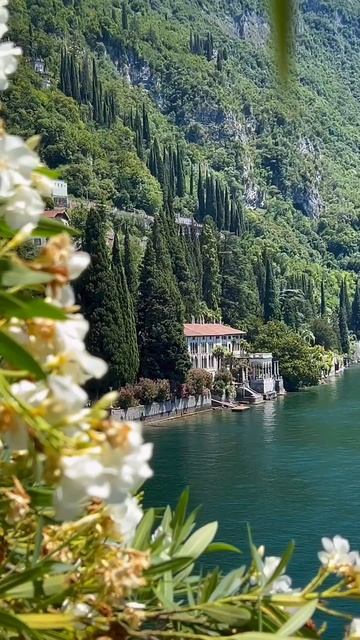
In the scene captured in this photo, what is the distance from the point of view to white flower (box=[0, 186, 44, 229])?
31.1 inches

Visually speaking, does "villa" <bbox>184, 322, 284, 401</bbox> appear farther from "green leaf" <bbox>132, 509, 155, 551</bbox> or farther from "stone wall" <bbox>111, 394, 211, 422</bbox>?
"green leaf" <bbox>132, 509, 155, 551</bbox>

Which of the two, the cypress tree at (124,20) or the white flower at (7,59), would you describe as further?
the cypress tree at (124,20)

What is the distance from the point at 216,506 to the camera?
1557 cm

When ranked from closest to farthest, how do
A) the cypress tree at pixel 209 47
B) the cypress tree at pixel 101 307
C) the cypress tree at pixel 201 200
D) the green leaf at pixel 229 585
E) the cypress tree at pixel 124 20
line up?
the green leaf at pixel 229 585 → the cypress tree at pixel 101 307 → the cypress tree at pixel 201 200 → the cypress tree at pixel 124 20 → the cypress tree at pixel 209 47

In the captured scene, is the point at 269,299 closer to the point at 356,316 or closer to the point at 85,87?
the point at 356,316

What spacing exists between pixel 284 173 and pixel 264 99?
1294 centimetres

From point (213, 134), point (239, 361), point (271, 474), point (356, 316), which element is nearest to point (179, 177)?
point (356, 316)

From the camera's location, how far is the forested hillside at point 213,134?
177 ft

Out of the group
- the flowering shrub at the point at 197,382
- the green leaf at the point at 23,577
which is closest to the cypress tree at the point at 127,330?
the flowering shrub at the point at 197,382

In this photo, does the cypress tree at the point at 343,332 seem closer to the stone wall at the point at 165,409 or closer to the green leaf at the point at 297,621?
the stone wall at the point at 165,409

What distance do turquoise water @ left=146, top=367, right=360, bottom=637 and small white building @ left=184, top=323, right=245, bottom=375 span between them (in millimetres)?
5421

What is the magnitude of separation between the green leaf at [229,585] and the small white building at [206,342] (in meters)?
34.2

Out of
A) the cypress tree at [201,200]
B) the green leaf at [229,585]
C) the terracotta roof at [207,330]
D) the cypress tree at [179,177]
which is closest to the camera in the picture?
the green leaf at [229,585]

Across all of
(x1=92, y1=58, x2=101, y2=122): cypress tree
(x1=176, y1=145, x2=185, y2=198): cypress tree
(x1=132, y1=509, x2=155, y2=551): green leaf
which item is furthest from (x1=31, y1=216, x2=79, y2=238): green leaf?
(x1=176, y1=145, x2=185, y2=198): cypress tree
